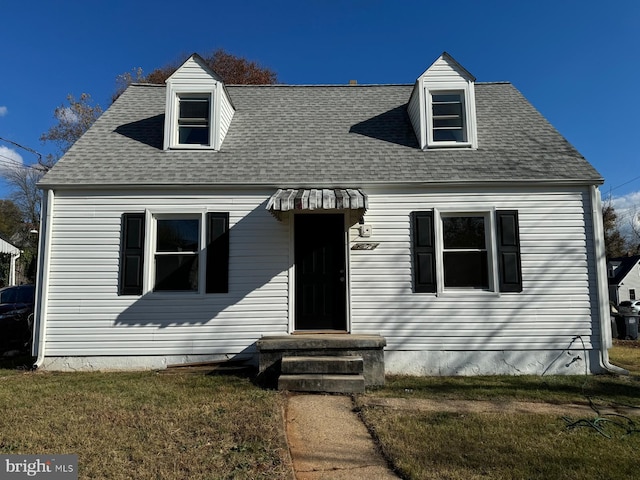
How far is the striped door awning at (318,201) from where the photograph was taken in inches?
241

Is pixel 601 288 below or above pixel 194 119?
below

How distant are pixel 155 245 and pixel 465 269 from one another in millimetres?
5595

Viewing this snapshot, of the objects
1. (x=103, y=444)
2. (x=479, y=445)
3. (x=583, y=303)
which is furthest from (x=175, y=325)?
(x=583, y=303)

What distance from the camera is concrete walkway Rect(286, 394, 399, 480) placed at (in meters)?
3.37

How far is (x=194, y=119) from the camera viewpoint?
8086 millimetres

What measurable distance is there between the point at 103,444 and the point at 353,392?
10.2 ft

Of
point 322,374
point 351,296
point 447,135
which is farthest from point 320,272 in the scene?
point 447,135

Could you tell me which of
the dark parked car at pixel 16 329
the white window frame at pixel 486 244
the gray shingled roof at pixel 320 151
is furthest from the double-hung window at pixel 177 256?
the white window frame at pixel 486 244

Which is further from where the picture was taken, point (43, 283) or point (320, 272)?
point (320, 272)

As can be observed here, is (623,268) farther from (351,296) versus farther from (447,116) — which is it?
(351,296)

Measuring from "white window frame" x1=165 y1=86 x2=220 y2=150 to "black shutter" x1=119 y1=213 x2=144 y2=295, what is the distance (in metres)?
1.73

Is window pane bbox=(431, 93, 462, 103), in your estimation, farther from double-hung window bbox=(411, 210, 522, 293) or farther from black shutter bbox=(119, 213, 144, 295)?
black shutter bbox=(119, 213, 144, 295)

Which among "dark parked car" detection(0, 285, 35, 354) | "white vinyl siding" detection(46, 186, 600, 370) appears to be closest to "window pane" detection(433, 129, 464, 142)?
"white vinyl siding" detection(46, 186, 600, 370)

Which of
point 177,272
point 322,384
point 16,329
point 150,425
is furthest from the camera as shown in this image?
point 16,329
